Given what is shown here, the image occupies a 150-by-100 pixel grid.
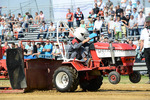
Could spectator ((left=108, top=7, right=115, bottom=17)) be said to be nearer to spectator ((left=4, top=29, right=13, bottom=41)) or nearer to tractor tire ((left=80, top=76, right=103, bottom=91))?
spectator ((left=4, top=29, right=13, bottom=41))

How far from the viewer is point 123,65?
32.0 feet

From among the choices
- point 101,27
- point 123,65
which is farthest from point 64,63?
point 101,27

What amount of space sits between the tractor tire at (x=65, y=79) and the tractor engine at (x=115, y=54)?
881 millimetres

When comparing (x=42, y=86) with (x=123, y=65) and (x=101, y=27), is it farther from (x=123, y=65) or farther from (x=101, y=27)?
(x=101, y=27)

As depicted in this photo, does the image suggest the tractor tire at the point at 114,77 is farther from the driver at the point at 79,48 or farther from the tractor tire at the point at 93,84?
the tractor tire at the point at 93,84

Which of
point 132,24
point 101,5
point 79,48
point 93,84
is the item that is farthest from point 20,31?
point 79,48

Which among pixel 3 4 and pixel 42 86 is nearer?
pixel 42 86

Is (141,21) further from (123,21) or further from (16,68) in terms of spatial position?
(16,68)

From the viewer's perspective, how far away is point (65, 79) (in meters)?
9.87

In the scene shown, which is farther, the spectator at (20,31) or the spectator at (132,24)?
the spectator at (20,31)

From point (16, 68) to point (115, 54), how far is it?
261 centimetres

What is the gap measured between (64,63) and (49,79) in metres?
1.00

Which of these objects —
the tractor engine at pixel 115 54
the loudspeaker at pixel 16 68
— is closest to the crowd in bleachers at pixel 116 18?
the tractor engine at pixel 115 54

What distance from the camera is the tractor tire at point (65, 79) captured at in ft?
31.3
